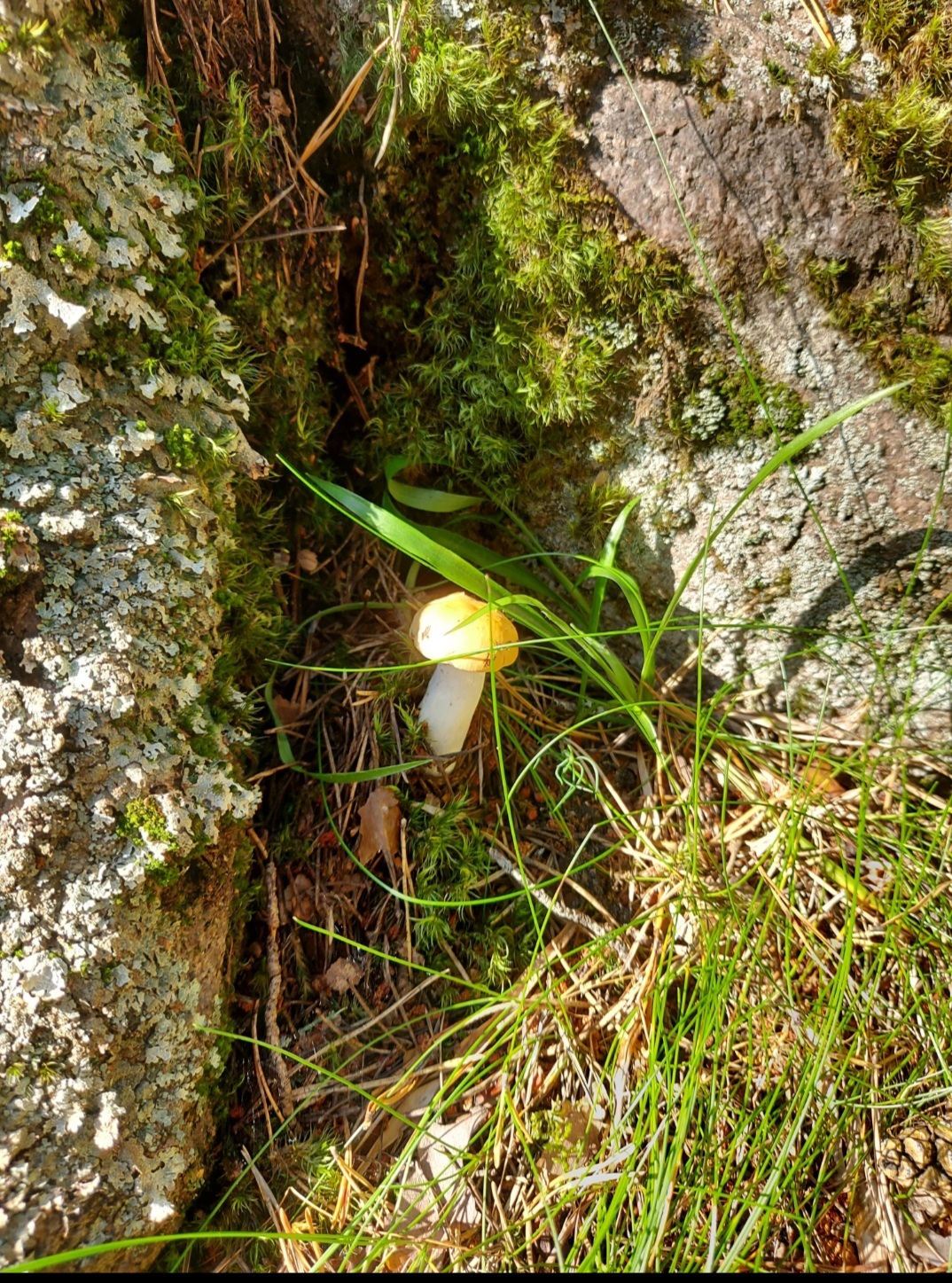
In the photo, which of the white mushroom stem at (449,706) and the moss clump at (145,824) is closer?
the moss clump at (145,824)

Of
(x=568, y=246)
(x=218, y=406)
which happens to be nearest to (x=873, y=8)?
(x=568, y=246)

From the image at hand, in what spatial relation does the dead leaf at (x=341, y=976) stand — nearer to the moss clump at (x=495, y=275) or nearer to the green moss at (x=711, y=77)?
the moss clump at (x=495, y=275)

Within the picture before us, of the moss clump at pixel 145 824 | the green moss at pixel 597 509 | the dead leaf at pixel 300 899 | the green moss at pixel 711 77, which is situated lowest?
the dead leaf at pixel 300 899

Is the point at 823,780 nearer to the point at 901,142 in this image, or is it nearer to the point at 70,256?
the point at 901,142

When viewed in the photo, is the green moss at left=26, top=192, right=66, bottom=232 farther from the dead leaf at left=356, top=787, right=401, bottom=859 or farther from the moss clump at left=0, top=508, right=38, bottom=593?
the dead leaf at left=356, top=787, right=401, bottom=859

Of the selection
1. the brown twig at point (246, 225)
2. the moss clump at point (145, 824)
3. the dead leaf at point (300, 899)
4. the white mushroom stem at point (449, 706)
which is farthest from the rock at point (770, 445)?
the moss clump at point (145, 824)
